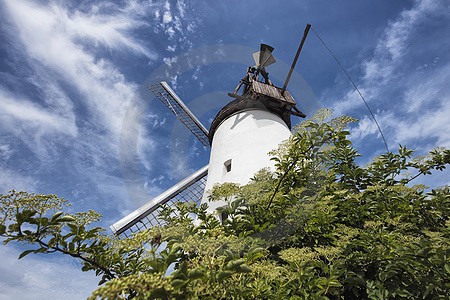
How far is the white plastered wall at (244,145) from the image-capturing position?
6.78 metres

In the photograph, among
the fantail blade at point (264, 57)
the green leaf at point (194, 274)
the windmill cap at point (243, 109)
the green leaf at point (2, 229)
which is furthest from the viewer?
the fantail blade at point (264, 57)

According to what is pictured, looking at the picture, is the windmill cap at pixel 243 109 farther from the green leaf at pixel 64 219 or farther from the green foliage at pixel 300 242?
the green leaf at pixel 64 219

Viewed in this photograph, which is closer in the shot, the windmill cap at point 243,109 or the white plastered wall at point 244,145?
the white plastered wall at point 244,145

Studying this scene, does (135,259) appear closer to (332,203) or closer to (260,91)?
(332,203)

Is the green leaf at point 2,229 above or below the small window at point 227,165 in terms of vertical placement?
below

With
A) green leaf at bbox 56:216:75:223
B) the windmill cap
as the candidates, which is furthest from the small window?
green leaf at bbox 56:216:75:223

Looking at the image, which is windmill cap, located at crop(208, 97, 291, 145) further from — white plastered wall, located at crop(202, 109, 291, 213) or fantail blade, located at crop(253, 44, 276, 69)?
fantail blade, located at crop(253, 44, 276, 69)

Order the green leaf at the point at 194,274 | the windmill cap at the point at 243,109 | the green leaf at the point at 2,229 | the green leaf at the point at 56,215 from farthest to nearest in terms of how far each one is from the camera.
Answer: the windmill cap at the point at 243,109 → the green leaf at the point at 56,215 → the green leaf at the point at 2,229 → the green leaf at the point at 194,274

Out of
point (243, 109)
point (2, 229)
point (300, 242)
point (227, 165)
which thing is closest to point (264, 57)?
point (243, 109)

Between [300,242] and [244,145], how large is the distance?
442 cm

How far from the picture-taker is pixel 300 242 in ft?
10.8

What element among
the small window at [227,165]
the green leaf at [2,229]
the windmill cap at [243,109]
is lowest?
the green leaf at [2,229]

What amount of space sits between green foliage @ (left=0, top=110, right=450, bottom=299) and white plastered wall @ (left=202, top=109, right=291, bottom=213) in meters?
2.32

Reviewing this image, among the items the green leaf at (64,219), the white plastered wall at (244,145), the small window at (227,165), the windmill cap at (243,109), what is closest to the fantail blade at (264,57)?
the windmill cap at (243,109)
